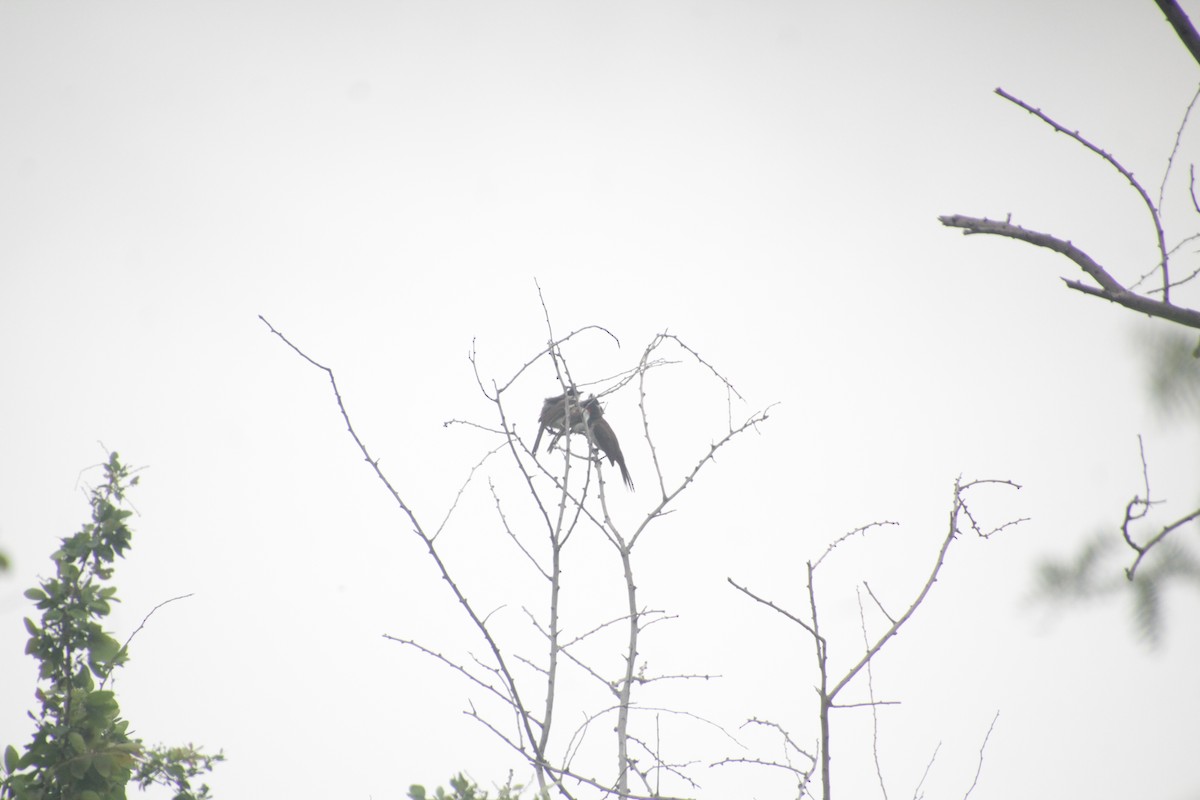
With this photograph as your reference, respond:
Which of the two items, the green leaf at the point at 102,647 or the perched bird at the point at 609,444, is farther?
the perched bird at the point at 609,444

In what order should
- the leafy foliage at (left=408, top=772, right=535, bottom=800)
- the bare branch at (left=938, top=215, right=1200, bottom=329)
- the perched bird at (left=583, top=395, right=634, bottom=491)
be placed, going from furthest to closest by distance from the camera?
the perched bird at (left=583, top=395, right=634, bottom=491)
the leafy foliage at (left=408, top=772, right=535, bottom=800)
the bare branch at (left=938, top=215, right=1200, bottom=329)

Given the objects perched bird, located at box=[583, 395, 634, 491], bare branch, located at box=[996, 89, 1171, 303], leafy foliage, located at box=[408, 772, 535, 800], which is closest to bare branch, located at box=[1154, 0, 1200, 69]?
bare branch, located at box=[996, 89, 1171, 303]

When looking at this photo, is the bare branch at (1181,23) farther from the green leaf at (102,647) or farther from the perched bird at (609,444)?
the perched bird at (609,444)

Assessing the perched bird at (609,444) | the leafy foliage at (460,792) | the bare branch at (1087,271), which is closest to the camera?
the bare branch at (1087,271)

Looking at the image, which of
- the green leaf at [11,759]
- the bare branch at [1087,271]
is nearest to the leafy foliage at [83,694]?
the green leaf at [11,759]

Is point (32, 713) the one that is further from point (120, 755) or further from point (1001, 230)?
point (1001, 230)

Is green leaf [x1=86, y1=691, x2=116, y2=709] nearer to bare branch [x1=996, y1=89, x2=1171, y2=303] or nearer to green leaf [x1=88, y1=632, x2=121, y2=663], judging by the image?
green leaf [x1=88, y1=632, x2=121, y2=663]

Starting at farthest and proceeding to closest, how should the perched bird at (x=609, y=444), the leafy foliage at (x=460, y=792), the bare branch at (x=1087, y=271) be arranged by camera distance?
the perched bird at (x=609, y=444)
the leafy foliage at (x=460, y=792)
the bare branch at (x=1087, y=271)

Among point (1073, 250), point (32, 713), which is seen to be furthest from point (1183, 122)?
point (32, 713)

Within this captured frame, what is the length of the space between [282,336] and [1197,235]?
1729mm

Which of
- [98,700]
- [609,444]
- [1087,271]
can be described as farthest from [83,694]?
[609,444]

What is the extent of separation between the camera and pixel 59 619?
11.0 ft

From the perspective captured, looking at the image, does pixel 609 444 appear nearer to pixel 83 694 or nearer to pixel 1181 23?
pixel 83 694

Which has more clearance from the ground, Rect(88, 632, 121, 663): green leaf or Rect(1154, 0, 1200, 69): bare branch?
Rect(88, 632, 121, 663): green leaf
